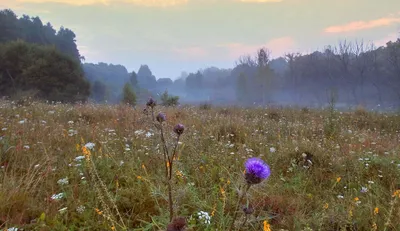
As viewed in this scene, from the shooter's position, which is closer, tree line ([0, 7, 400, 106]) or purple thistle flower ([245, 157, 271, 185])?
purple thistle flower ([245, 157, 271, 185])

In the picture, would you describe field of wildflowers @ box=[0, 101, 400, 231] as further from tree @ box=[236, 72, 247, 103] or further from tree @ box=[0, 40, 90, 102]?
tree @ box=[236, 72, 247, 103]

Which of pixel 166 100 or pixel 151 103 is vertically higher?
pixel 151 103

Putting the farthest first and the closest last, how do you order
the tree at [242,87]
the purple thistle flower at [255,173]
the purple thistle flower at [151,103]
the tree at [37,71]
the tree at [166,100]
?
the tree at [242,87] → the tree at [37,71] → the tree at [166,100] → the purple thistle flower at [151,103] → the purple thistle flower at [255,173]

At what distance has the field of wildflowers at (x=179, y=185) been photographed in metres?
1.97

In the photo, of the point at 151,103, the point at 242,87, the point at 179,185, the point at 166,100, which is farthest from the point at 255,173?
the point at 242,87

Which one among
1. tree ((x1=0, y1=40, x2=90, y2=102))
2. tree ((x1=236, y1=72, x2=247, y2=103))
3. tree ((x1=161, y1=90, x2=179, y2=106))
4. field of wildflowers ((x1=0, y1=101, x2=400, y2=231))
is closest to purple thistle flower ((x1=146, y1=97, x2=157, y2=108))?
field of wildflowers ((x1=0, y1=101, x2=400, y2=231))

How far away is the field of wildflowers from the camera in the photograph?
197 centimetres

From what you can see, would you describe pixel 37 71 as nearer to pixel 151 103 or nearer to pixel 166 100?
pixel 166 100

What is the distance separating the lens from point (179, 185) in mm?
2562

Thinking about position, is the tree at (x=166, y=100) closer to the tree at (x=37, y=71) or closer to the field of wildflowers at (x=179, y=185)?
the field of wildflowers at (x=179, y=185)

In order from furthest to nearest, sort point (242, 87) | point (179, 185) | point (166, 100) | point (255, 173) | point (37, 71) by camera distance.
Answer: point (242, 87) → point (37, 71) → point (166, 100) → point (179, 185) → point (255, 173)

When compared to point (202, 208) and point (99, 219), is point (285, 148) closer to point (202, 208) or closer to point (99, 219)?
point (202, 208)

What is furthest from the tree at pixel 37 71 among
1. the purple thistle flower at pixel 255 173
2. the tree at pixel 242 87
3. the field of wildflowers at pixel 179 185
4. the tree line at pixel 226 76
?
the tree at pixel 242 87

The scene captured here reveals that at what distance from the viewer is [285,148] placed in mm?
4098
